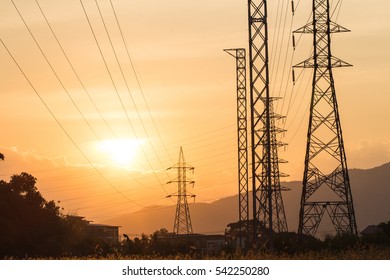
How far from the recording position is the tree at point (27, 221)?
82.4 metres

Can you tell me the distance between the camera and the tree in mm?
82375

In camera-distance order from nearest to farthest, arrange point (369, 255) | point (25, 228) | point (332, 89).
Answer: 1. point (369, 255)
2. point (332, 89)
3. point (25, 228)

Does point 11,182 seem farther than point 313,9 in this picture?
Yes

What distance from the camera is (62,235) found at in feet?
288

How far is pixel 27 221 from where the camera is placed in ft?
286

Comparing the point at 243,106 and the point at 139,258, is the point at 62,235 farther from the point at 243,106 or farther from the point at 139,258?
the point at 139,258

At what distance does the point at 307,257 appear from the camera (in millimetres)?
37250
